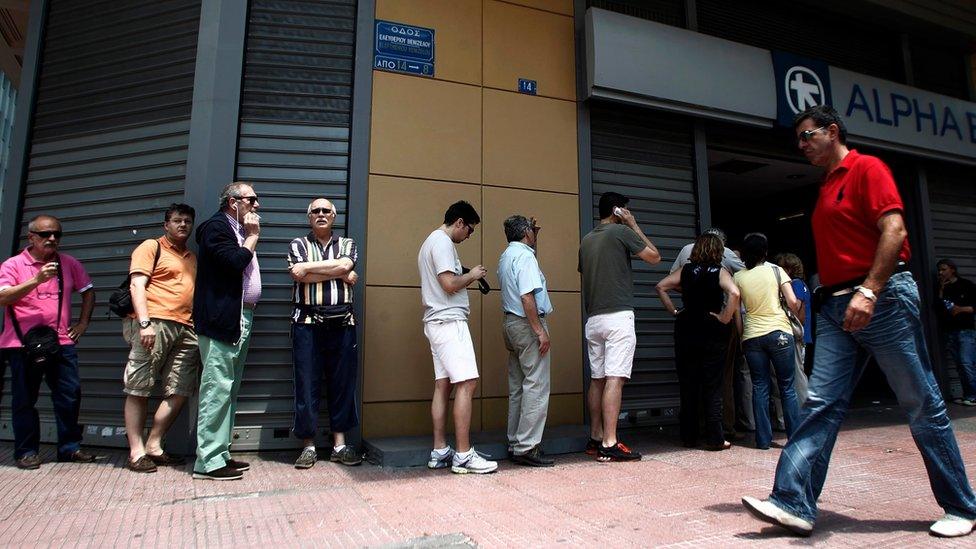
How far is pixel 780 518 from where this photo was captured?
2.66 m

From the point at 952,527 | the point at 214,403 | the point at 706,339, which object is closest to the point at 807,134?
the point at 952,527

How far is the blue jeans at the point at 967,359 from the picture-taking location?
7.55 metres

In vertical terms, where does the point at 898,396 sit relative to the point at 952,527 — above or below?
above

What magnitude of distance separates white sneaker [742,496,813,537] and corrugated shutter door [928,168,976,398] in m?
7.45

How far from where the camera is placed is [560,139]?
5.82 meters

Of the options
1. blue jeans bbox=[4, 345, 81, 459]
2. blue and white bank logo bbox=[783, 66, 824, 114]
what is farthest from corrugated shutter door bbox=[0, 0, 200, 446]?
blue and white bank logo bbox=[783, 66, 824, 114]

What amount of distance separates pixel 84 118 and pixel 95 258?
1385 millimetres

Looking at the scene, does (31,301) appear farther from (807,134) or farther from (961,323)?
(961,323)

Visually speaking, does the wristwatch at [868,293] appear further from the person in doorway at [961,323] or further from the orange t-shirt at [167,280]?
the person in doorway at [961,323]

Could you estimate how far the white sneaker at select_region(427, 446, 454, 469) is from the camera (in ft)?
13.7

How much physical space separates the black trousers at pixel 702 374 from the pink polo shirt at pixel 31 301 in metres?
4.96

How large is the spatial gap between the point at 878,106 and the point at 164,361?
8.70 m

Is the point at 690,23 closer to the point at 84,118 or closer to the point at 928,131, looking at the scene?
the point at 928,131

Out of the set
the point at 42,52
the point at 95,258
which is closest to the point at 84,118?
the point at 42,52
